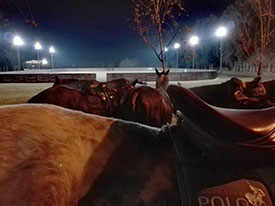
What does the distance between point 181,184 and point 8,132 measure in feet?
2.82

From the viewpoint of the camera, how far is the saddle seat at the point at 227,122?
1.19m

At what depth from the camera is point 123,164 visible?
1.25 meters

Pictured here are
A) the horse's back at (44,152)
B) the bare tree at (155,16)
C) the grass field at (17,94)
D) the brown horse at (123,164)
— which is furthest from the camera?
the bare tree at (155,16)

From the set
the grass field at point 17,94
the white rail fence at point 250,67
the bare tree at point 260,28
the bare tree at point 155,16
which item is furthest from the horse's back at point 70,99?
the white rail fence at point 250,67

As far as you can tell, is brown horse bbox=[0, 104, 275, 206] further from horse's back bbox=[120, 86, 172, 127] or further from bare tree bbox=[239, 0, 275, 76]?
bare tree bbox=[239, 0, 275, 76]

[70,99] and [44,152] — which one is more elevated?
[44,152]

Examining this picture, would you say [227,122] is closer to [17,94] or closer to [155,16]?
[17,94]

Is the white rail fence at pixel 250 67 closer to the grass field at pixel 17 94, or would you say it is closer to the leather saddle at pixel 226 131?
the grass field at pixel 17 94

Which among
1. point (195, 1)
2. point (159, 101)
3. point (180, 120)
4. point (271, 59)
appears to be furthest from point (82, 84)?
point (271, 59)

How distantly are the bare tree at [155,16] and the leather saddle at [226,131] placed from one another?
12.7 meters

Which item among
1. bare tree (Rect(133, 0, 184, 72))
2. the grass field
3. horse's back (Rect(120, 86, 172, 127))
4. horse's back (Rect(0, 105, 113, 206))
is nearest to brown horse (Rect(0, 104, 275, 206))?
horse's back (Rect(0, 105, 113, 206))

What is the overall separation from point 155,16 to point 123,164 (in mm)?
14437

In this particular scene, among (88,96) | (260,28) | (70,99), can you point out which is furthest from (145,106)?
(260,28)

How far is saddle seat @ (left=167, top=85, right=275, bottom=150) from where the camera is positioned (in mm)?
1192
